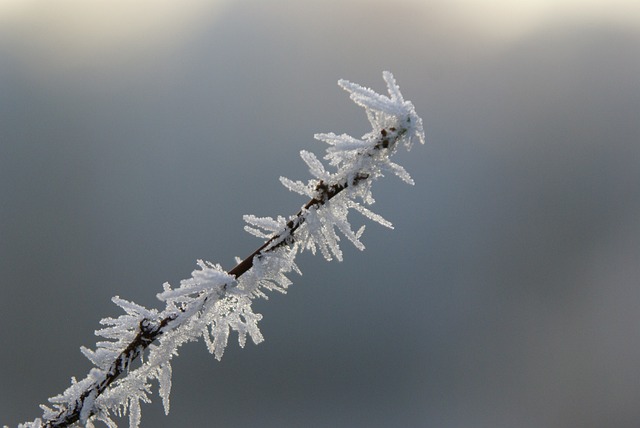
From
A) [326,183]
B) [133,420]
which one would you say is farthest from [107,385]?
[326,183]

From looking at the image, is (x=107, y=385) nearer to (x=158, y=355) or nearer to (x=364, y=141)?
(x=158, y=355)

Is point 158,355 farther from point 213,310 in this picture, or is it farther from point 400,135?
point 400,135

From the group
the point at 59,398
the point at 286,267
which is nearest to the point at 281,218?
the point at 286,267

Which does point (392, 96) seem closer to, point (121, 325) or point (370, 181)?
point (370, 181)

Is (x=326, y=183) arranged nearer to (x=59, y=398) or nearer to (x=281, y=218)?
(x=281, y=218)
